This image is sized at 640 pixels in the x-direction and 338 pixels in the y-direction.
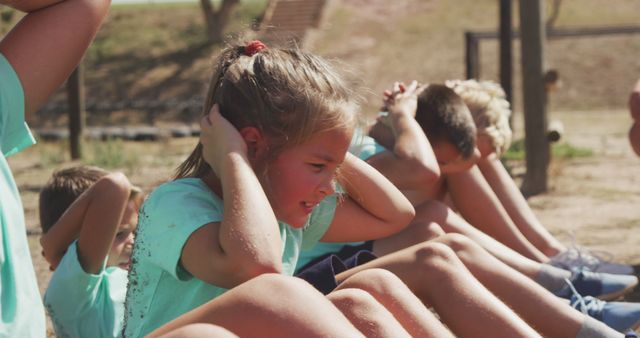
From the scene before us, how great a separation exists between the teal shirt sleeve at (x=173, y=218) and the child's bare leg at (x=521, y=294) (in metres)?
1.03

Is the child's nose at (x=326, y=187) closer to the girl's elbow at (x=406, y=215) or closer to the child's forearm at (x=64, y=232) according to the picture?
the girl's elbow at (x=406, y=215)

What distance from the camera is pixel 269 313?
7.42 feet

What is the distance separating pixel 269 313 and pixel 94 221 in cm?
140

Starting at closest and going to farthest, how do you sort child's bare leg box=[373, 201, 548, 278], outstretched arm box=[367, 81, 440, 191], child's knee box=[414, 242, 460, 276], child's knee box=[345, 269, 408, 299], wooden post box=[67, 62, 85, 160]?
child's knee box=[345, 269, 408, 299] < child's knee box=[414, 242, 460, 276] < outstretched arm box=[367, 81, 440, 191] < child's bare leg box=[373, 201, 548, 278] < wooden post box=[67, 62, 85, 160]

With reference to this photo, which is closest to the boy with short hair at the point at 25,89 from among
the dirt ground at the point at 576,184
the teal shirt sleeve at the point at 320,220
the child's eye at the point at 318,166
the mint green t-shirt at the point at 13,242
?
the mint green t-shirt at the point at 13,242

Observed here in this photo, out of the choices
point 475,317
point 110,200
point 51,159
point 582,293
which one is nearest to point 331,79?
point 475,317

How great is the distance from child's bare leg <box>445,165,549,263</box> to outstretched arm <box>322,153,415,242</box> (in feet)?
4.17

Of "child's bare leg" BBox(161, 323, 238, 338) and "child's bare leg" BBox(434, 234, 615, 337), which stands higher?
"child's bare leg" BBox(161, 323, 238, 338)

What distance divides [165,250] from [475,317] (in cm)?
91

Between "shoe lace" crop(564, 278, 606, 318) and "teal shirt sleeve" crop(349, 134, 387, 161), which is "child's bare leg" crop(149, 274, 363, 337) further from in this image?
"shoe lace" crop(564, 278, 606, 318)

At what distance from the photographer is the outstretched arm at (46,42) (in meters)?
2.23

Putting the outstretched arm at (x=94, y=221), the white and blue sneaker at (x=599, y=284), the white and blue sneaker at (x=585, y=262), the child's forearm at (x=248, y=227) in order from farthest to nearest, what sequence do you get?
the white and blue sneaker at (x=585, y=262)
the white and blue sneaker at (x=599, y=284)
the outstretched arm at (x=94, y=221)
the child's forearm at (x=248, y=227)

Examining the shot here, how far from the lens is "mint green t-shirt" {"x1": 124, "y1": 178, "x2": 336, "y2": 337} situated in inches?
99.7

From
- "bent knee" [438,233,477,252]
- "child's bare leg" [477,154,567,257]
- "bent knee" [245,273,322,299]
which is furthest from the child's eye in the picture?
"child's bare leg" [477,154,567,257]
